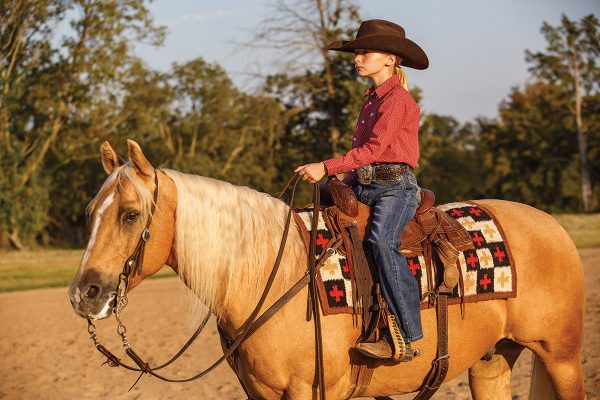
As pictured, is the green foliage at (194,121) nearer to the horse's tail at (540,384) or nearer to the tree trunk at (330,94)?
the tree trunk at (330,94)

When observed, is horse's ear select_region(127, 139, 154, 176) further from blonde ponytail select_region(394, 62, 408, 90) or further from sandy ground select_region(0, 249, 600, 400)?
blonde ponytail select_region(394, 62, 408, 90)

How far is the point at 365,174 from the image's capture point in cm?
369

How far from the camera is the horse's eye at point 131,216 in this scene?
3150mm

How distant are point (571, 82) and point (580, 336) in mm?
41833

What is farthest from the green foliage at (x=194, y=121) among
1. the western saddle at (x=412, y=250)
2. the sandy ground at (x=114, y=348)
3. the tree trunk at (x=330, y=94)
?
the western saddle at (x=412, y=250)

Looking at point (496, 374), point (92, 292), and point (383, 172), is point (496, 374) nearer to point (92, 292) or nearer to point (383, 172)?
point (383, 172)

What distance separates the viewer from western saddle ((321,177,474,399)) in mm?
3482

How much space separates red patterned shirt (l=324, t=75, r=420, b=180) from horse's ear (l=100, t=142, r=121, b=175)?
1.10m

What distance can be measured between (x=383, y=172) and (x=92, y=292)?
1.67 metres

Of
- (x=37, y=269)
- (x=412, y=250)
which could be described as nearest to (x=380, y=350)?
(x=412, y=250)

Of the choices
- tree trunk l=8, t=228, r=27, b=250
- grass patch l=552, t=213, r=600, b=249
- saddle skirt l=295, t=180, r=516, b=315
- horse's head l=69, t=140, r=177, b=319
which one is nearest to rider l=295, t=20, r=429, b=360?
saddle skirt l=295, t=180, r=516, b=315

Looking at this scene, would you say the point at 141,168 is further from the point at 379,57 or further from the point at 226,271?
the point at 379,57

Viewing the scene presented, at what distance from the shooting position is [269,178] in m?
34.5

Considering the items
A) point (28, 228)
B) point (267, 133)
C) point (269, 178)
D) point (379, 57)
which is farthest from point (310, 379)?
point (269, 178)
